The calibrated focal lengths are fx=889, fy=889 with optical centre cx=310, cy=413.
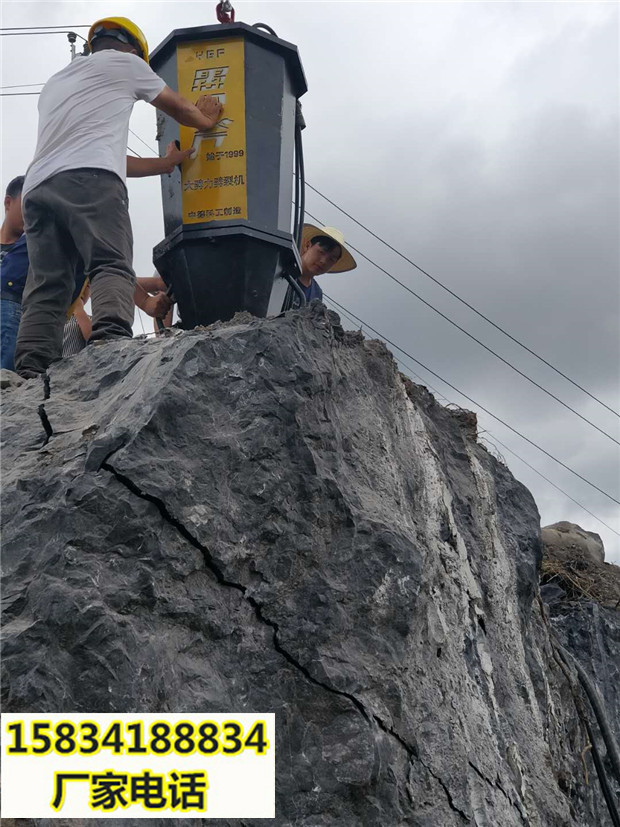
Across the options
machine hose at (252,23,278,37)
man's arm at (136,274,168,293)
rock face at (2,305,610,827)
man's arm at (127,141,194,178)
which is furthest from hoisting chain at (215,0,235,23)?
rock face at (2,305,610,827)

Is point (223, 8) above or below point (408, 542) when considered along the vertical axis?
above

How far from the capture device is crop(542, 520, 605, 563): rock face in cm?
566

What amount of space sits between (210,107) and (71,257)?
0.99 m

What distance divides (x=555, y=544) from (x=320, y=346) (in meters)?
3.46

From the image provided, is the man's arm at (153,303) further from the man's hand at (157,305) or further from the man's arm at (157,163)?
the man's arm at (157,163)

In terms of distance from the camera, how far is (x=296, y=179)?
4430 mm

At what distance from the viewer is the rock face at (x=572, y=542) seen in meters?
5.66

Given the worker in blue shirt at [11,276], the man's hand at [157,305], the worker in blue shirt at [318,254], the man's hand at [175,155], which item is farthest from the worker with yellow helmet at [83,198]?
the worker in blue shirt at [318,254]

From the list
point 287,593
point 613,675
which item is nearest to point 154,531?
point 287,593

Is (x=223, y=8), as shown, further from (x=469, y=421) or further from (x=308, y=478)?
(x=308, y=478)

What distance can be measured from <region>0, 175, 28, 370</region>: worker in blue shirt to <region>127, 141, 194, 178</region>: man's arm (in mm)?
606

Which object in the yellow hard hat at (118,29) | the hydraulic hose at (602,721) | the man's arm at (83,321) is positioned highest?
the yellow hard hat at (118,29)

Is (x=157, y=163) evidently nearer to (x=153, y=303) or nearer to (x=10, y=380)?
(x=153, y=303)

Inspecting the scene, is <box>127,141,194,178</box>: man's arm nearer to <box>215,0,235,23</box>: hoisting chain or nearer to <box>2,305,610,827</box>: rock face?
<box>215,0,235,23</box>: hoisting chain
